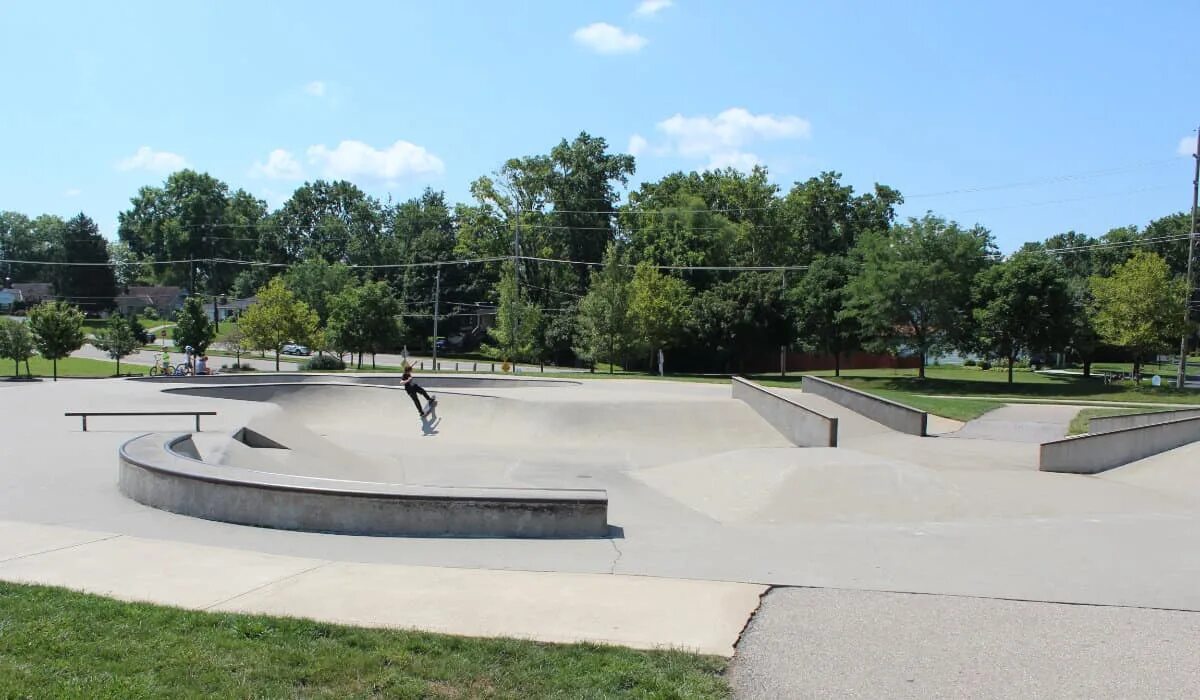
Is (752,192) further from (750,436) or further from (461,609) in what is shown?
(461,609)

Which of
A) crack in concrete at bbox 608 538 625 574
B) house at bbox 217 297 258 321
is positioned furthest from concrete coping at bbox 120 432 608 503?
house at bbox 217 297 258 321

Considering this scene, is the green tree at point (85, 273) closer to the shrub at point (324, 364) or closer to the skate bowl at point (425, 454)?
the shrub at point (324, 364)

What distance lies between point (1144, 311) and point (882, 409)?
78.6ft

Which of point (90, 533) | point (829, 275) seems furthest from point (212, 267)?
point (90, 533)

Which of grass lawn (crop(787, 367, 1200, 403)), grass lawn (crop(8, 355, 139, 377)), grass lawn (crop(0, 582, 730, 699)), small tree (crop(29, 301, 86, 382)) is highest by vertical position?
small tree (crop(29, 301, 86, 382))

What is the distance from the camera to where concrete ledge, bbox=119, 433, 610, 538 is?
8445mm

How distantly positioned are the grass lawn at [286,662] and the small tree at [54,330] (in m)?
38.5

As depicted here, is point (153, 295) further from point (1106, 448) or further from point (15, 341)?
point (1106, 448)

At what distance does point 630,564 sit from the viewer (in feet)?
24.5

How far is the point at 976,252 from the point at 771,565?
4076 cm

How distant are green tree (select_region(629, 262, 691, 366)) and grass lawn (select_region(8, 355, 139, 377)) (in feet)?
91.1

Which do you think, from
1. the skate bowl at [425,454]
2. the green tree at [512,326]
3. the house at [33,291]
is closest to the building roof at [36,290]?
the house at [33,291]

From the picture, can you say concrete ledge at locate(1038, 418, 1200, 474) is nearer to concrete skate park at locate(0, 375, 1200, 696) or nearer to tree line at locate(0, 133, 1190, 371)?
concrete skate park at locate(0, 375, 1200, 696)

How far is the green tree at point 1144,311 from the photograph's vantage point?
3881 centimetres
